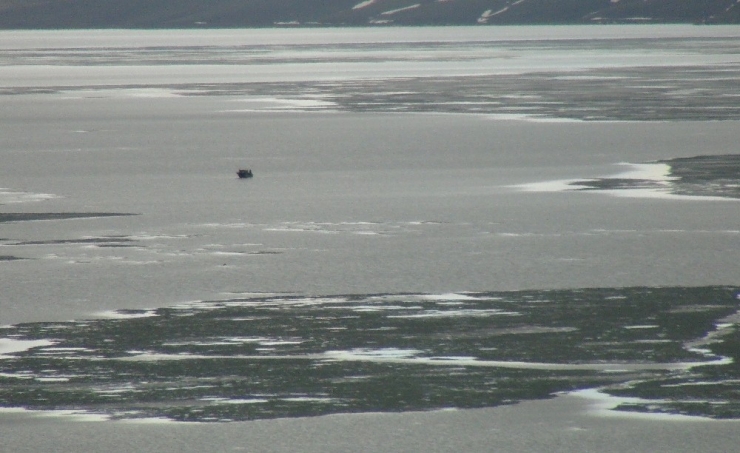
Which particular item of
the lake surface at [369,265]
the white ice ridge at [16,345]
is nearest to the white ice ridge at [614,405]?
the lake surface at [369,265]

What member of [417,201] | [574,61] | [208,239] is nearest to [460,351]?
[208,239]

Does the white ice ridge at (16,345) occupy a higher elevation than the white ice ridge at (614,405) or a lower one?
higher

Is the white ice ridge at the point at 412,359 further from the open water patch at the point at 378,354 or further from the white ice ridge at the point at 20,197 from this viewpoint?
the white ice ridge at the point at 20,197

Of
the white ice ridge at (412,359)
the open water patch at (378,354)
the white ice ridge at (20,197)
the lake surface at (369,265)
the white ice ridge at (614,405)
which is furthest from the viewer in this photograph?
the white ice ridge at (20,197)

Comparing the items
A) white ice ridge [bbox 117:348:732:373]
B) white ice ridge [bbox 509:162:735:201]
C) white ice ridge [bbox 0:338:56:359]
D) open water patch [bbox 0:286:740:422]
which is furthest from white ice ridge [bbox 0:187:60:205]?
white ice ridge [bbox 117:348:732:373]

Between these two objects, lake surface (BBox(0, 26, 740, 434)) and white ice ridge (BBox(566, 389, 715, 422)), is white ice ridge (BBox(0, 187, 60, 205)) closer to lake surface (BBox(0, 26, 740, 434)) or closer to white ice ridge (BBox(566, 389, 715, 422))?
lake surface (BBox(0, 26, 740, 434))

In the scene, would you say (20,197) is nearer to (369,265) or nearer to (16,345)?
(369,265)

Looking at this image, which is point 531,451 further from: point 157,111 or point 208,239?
point 157,111
